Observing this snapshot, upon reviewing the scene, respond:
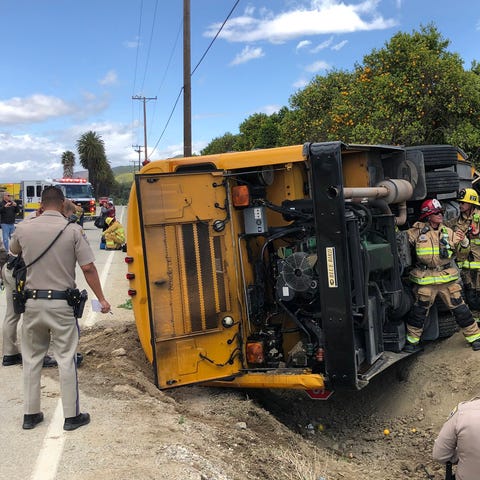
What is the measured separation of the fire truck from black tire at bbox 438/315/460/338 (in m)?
27.6

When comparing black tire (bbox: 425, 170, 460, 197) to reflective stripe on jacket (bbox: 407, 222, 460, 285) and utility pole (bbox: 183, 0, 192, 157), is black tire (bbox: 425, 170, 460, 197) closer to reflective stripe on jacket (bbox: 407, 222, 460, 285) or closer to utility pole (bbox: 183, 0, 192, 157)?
reflective stripe on jacket (bbox: 407, 222, 460, 285)

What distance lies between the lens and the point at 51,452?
3635mm

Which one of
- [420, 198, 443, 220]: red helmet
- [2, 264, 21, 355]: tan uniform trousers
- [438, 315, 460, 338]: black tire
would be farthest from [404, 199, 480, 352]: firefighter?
[2, 264, 21, 355]: tan uniform trousers

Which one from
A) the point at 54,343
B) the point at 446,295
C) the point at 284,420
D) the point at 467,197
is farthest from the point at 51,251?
the point at 467,197

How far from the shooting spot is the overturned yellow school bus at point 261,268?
4461 mm

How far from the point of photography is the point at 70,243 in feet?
13.3

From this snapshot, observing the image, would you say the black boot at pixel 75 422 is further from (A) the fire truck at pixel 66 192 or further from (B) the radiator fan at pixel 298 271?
(A) the fire truck at pixel 66 192

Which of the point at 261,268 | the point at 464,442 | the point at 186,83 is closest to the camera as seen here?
the point at 464,442

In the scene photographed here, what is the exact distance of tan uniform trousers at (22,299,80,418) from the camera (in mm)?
3967

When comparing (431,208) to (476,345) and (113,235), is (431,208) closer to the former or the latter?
(476,345)

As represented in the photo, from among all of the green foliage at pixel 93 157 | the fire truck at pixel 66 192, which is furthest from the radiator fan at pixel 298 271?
the green foliage at pixel 93 157

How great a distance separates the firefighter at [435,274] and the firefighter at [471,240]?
2.92ft

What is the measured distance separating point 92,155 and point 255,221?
233ft

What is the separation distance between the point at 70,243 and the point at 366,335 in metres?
2.74
